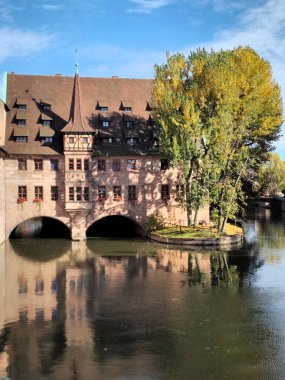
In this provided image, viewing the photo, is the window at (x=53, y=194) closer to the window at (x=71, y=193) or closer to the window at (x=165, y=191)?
the window at (x=71, y=193)

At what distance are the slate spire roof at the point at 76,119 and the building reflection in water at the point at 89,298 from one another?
13133 mm

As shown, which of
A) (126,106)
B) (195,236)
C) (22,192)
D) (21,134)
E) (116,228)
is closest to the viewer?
(195,236)

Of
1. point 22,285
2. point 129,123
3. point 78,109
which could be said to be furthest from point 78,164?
point 22,285

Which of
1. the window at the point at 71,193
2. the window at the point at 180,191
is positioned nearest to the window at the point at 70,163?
the window at the point at 71,193

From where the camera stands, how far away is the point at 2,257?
42.0 m

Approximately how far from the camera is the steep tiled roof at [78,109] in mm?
53469

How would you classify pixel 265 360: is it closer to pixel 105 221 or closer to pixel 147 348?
pixel 147 348

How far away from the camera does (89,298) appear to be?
93.1 feet

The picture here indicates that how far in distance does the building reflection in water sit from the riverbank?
2.84 meters

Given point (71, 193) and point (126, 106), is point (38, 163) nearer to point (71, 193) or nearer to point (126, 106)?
point (71, 193)

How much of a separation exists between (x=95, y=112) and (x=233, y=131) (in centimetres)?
1708

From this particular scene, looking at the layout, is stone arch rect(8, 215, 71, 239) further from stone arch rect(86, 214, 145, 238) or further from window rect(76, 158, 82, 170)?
window rect(76, 158, 82, 170)

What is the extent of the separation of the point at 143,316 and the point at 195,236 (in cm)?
2561

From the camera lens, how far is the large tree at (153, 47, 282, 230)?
49.4m
